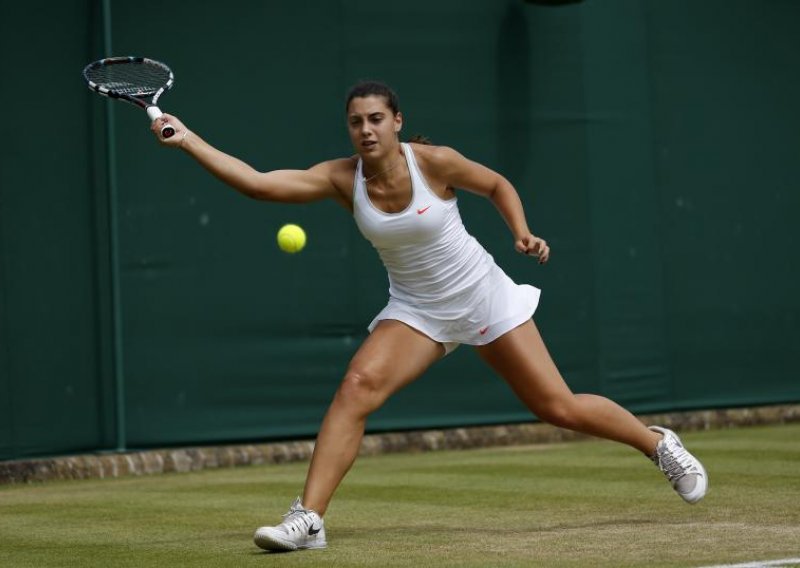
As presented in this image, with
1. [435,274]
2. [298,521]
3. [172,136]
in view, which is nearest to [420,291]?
[435,274]

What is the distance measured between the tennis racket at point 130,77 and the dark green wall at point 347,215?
3422 mm

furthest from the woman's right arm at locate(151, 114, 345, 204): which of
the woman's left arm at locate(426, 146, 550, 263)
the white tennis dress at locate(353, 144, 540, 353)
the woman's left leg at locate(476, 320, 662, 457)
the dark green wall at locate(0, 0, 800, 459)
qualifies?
the dark green wall at locate(0, 0, 800, 459)

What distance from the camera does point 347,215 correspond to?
11.0 m

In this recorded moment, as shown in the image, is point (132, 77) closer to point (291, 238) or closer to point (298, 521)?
point (291, 238)

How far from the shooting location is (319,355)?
425 inches

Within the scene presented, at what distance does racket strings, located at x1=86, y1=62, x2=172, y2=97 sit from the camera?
21.2ft

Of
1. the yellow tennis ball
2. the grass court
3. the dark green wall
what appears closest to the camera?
the grass court

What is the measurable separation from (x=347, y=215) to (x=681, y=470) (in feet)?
16.8

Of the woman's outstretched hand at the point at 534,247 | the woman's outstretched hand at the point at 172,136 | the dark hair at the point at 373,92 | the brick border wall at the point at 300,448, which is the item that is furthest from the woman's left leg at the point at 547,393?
the brick border wall at the point at 300,448

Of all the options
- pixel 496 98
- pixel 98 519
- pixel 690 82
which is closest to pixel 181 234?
pixel 496 98

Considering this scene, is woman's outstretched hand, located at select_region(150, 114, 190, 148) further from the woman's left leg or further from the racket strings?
the woman's left leg

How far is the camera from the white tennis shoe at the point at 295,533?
553 centimetres

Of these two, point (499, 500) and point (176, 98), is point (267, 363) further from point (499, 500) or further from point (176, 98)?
point (499, 500)

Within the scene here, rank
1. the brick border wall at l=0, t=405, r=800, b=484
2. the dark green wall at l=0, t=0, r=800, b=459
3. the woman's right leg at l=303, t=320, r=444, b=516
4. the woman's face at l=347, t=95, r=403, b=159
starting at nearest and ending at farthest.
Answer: the woman's right leg at l=303, t=320, r=444, b=516 → the woman's face at l=347, t=95, r=403, b=159 → the brick border wall at l=0, t=405, r=800, b=484 → the dark green wall at l=0, t=0, r=800, b=459
